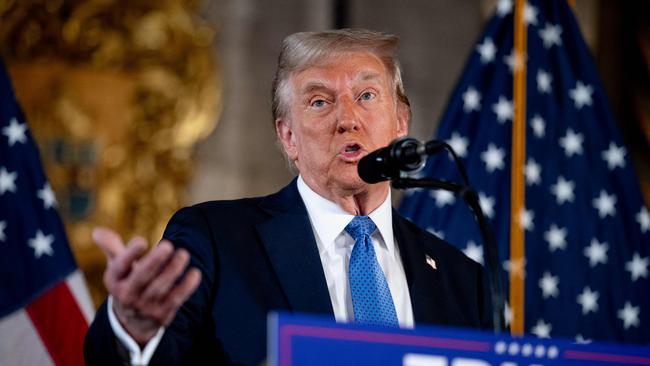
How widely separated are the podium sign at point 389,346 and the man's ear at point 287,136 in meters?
1.23

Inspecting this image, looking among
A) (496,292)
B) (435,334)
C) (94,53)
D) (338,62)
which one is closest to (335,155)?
(338,62)

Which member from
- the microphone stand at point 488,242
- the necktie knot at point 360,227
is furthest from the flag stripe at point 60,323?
the microphone stand at point 488,242

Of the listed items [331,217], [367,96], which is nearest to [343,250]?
[331,217]

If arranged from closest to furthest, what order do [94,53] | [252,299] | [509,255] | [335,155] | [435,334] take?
[435,334] < [252,299] < [335,155] < [509,255] < [94,53]

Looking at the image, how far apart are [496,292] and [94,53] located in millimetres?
3166

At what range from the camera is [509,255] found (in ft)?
12.6

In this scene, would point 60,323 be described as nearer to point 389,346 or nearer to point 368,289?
point 368,289

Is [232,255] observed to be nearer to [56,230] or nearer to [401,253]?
[401,253]

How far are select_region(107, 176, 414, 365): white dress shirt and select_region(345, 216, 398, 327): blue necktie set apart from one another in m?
0.04

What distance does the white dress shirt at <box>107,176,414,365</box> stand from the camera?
7.27 ft

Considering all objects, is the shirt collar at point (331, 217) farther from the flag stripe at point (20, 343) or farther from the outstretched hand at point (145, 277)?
the flag stripe at point (20, 343)

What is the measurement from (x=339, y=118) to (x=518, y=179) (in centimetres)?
163

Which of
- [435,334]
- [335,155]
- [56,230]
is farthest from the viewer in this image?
[56,230]

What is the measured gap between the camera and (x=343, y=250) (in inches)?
91.3
